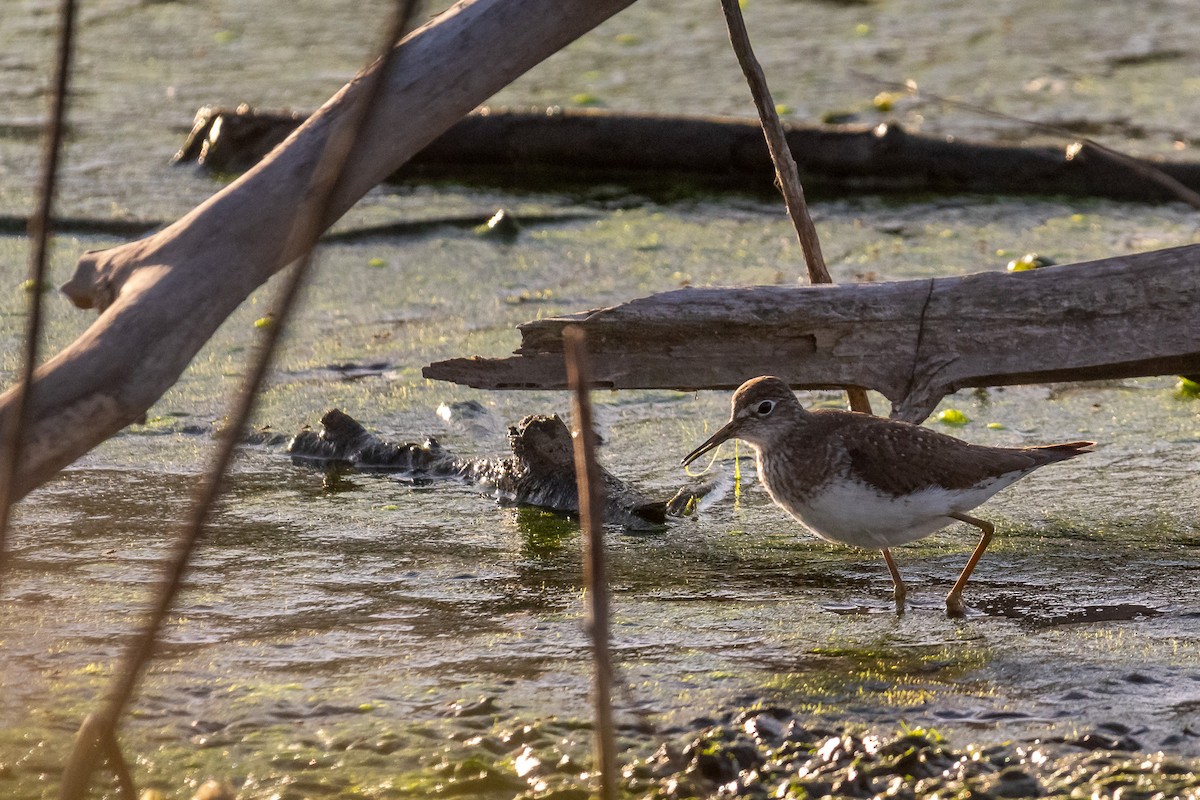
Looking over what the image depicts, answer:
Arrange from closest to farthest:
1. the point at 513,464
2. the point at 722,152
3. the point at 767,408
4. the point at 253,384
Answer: the point at 253,384 → the point at 767,408 → the point at 513,464 → the point at 722,152

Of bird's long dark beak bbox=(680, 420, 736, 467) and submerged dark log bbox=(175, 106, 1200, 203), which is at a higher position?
submerged dark log bbox=(175, 106, 1200, 203)

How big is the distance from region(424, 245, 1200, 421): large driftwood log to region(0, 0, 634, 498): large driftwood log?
1.18 metres

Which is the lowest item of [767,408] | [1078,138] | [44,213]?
[767,408]

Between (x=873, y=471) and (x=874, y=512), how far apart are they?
0.15 metres

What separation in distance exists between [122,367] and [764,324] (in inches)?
106

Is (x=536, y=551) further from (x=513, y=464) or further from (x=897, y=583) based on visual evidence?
(x=897, y=583)

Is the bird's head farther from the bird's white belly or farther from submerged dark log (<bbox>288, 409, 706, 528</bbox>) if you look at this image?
submerged dark log (<bbox>288, 409, 706, 528</bbox>)

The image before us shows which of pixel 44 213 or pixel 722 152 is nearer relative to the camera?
pixel 44 213

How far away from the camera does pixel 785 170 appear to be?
6191 mm

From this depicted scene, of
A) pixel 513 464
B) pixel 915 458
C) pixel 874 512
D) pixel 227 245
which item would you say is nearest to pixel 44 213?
pixel 227 245

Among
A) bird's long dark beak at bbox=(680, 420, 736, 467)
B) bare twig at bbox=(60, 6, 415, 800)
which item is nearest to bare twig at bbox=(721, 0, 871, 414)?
bird's long dark beak at bbox=(680, 420, 736, 467)

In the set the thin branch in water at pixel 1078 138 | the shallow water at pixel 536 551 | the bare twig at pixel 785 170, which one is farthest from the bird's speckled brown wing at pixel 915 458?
the thin branch in water at pixel 1078 138

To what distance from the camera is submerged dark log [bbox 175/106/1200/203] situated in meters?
9.96

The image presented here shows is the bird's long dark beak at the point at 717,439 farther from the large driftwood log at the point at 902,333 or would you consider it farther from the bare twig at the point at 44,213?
the bare twig at the point at 44,213
